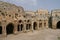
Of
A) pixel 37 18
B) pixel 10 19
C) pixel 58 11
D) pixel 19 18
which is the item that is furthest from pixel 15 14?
pixel 58 11

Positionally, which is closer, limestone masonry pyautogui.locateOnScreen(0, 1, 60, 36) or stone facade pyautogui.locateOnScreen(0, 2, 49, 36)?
stone facade pyautogui.locateOnScreen(0, 2, 49, 36)

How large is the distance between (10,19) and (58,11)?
25935mm

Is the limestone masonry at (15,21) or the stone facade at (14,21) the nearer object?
the stone facade at (14,21)

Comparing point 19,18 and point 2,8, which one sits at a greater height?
point 2,8

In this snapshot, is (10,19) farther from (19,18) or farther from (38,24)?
(38,24)

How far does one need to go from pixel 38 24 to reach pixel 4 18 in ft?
48.8

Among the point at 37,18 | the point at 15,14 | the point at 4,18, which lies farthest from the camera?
the point at 37,18

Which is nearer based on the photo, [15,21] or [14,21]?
[14,21]

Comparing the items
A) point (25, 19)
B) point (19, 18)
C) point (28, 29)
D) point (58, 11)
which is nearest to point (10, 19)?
point (19, 18)

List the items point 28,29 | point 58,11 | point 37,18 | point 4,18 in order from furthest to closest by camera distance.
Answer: point 58,11 → point 37,18 → point 28,29 → point 4,18

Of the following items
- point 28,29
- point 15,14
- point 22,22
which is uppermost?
point 15,14

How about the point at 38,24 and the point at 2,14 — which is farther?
the point at 38,24

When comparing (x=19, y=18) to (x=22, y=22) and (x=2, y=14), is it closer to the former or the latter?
(x=22, y=22)

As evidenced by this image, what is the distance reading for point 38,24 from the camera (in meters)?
38.1
